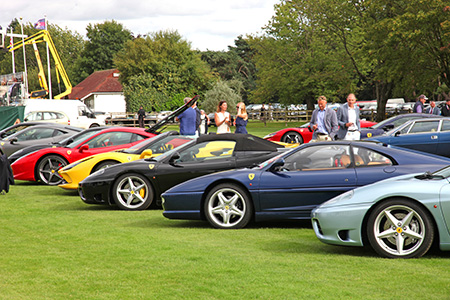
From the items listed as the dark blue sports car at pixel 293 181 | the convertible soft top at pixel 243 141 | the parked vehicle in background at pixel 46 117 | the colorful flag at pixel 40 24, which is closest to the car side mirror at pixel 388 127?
the convertible soft top at pixel 243 141

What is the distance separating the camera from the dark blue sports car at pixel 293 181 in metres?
7.79

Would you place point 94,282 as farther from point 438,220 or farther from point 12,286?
point 438,220

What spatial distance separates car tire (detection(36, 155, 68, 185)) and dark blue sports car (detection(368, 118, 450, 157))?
25.3ft

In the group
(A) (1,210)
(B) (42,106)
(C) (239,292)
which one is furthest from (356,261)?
(B) (42,106)

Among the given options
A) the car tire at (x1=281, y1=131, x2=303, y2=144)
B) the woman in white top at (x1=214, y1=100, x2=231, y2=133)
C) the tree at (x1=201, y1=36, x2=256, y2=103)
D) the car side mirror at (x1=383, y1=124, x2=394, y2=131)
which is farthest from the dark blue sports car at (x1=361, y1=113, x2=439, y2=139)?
the tree at (x1=201, y1=36, x2=256, y2=103)

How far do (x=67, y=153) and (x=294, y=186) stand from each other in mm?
7695

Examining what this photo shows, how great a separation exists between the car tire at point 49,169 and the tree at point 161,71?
48.5 meters

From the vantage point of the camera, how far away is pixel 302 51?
56.5m

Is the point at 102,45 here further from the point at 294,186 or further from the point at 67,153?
the point at 294,186

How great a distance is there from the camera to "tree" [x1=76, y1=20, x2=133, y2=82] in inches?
3789

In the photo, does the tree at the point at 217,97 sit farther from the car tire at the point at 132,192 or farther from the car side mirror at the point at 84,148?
the car tire at the point at 132,192

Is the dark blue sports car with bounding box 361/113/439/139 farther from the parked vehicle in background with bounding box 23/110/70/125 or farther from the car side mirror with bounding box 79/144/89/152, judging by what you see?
the parked vehicle in background with bounding box 23/110/70/125

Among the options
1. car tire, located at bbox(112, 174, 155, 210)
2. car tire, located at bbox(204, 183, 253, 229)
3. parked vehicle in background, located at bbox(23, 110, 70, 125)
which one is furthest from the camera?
parked vehicle in background, located at bbox(23, 110, 70, 125)

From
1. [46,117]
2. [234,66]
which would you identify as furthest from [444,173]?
[234,66]
